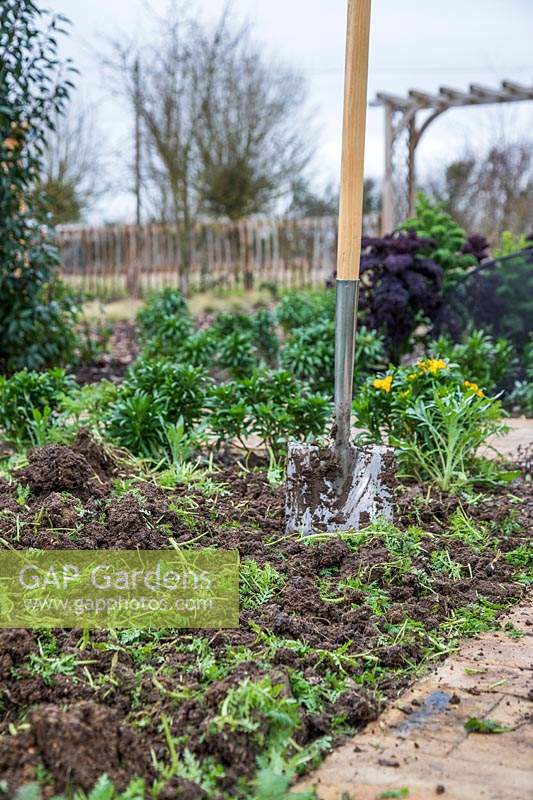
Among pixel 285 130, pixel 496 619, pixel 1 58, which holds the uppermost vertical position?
pixel 285 130

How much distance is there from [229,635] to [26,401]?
8.65 feet

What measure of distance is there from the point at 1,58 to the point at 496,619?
18.5ft

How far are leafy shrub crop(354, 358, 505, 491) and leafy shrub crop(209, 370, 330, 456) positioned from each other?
9.0 inches

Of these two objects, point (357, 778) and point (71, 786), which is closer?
point (71, 786)

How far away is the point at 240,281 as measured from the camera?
17641mm

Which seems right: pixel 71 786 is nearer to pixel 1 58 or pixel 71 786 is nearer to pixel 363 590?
pixel 363 590

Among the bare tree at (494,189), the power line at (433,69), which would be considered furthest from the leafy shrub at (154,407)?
the power line at (433,69)

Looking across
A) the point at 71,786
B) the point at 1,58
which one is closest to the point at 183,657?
the point at 71,786

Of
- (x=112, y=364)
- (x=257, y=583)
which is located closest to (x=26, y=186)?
(x=112, y=364)

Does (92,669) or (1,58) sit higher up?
(1,58)

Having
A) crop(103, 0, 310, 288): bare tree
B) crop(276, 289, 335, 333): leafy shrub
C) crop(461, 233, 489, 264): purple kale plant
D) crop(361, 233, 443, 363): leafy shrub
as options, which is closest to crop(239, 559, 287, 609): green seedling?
crop(361, 233, 443, 363): leafy shrub

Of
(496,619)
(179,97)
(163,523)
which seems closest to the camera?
(496,619)

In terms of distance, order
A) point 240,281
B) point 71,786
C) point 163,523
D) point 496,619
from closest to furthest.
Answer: point 71,786, point 496,619, point 163,523, point 240,281

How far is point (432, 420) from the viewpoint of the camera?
4.07m
